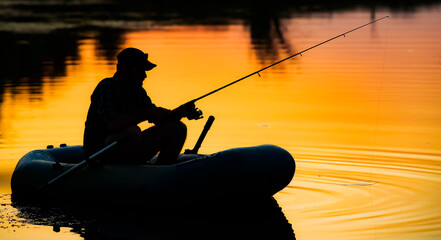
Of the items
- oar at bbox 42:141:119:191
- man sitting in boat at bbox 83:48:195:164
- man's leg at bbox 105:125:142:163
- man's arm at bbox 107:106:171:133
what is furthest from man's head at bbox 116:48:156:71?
oar at bbox 42:141:119:191

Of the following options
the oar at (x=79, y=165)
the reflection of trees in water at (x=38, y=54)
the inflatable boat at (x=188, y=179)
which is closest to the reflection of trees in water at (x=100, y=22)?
the reflection of trees in water at (x=38, y=54)

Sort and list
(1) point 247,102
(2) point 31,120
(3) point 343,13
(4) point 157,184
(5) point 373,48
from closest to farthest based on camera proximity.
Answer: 1. (4) point 157,184
2. (2) point 31,120
3. (1) point 247,102
4. (5) point 373,48
5. (3) point 343,13

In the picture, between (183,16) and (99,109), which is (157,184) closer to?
(99,109)

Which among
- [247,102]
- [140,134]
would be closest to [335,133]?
[247,102]

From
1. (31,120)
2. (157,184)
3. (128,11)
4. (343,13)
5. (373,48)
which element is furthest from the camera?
(128,11)

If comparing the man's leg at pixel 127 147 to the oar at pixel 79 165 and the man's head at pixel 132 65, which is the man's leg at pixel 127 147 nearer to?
the oar at pixel 79 165

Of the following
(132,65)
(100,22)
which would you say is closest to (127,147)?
(132,65)

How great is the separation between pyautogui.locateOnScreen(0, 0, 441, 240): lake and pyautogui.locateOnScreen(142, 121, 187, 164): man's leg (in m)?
0.55

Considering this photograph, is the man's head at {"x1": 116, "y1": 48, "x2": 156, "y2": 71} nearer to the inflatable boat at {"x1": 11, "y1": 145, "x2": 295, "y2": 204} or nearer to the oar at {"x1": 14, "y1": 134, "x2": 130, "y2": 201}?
the oar at {"x1": 14, "y1": 134, "x2": 130, "y2": 201}

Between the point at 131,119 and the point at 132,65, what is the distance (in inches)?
16.0

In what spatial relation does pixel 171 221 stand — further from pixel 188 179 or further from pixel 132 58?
pixel 132 58

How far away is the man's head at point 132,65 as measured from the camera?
7.59 metres

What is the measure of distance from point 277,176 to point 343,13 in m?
21.6

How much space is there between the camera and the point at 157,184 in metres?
7.50
